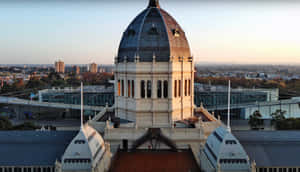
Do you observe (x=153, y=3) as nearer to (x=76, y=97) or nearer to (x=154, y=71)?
(x=154, y=71)

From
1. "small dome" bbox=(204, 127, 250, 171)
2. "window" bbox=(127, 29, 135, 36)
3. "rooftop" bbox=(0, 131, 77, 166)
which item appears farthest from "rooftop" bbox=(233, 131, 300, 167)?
"rooftop" bbox=(0, 131, 77, 166)

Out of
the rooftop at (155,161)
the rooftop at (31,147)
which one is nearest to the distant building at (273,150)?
the rooftop at (155,161)

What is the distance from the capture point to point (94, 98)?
107312 mm

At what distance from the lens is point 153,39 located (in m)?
35.0

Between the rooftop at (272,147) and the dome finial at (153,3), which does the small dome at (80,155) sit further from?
the dome finial at (153,3)

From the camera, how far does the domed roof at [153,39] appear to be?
1372 inches

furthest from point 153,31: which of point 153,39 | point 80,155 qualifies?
point 80,155

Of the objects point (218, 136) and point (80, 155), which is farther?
point (218, 136)

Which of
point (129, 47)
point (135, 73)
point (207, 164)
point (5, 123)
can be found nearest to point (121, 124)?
point (135, 73)

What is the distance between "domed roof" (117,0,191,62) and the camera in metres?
34.8

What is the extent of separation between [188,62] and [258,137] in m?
14.2

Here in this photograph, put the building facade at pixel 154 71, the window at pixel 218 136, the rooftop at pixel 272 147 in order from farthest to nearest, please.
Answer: the building facade at pixel 154 71 < the rooftop at pixel 272 147 < the window at pixel 218 136

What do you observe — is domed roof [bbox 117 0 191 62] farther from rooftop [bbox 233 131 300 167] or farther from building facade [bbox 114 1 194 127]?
rooftop [bbox 233 131 300 167]

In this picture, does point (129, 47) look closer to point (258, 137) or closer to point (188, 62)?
point (188, 62)
